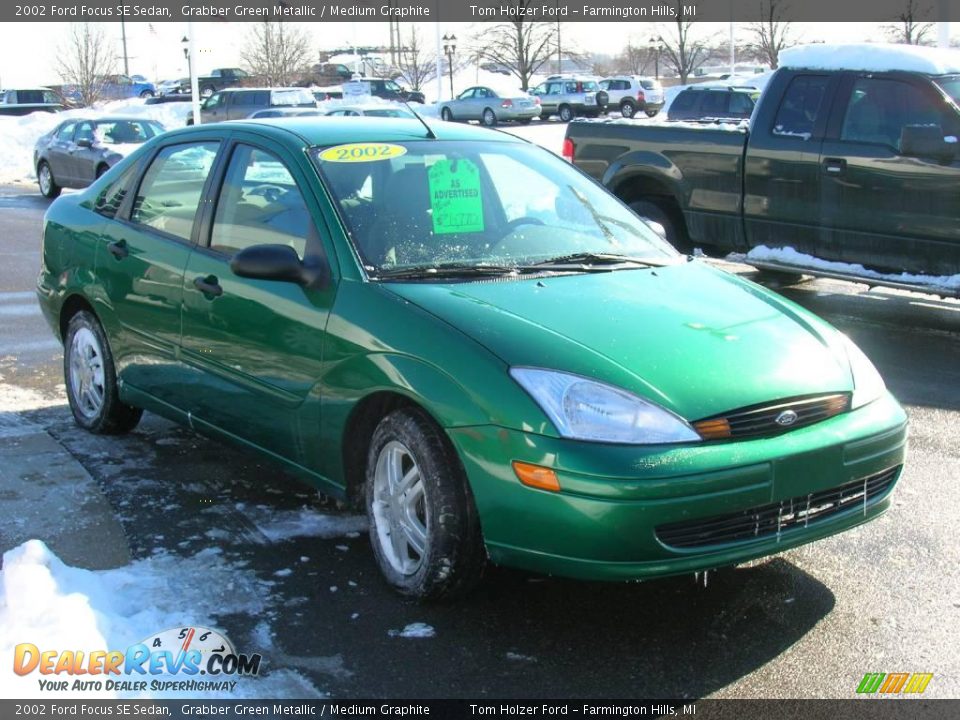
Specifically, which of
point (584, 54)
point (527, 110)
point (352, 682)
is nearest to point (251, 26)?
point (527, 110)

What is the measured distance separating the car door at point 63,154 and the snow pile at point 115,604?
59.5ft

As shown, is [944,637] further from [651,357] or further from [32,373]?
[32,373]

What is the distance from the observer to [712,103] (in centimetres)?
2361

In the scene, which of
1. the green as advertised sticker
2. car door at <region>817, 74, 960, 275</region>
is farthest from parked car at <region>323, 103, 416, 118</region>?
car door at <region>817, 74, 960, 275</region>

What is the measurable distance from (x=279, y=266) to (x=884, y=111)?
5.99m

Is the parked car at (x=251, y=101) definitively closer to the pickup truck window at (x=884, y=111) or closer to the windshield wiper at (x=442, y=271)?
the pickup truck window at (x=884, y=111)

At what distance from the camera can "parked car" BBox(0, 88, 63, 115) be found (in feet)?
157

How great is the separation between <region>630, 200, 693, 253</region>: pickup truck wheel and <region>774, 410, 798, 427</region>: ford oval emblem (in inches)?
253

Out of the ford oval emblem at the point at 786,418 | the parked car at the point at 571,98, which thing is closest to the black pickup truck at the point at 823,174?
the ford oval emblem at the point at 786,418

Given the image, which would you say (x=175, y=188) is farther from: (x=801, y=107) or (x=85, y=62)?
(x=85, y=62)

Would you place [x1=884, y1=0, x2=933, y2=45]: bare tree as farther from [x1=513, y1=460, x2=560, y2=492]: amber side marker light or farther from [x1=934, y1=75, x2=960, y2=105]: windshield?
[x1=513, y1=460, x2=560, y2=492]: amber side marker light

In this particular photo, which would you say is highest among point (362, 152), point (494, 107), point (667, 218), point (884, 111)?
point (494, 107)

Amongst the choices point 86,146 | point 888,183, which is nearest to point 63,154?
point 86,146

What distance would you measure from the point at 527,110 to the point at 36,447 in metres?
41.1
